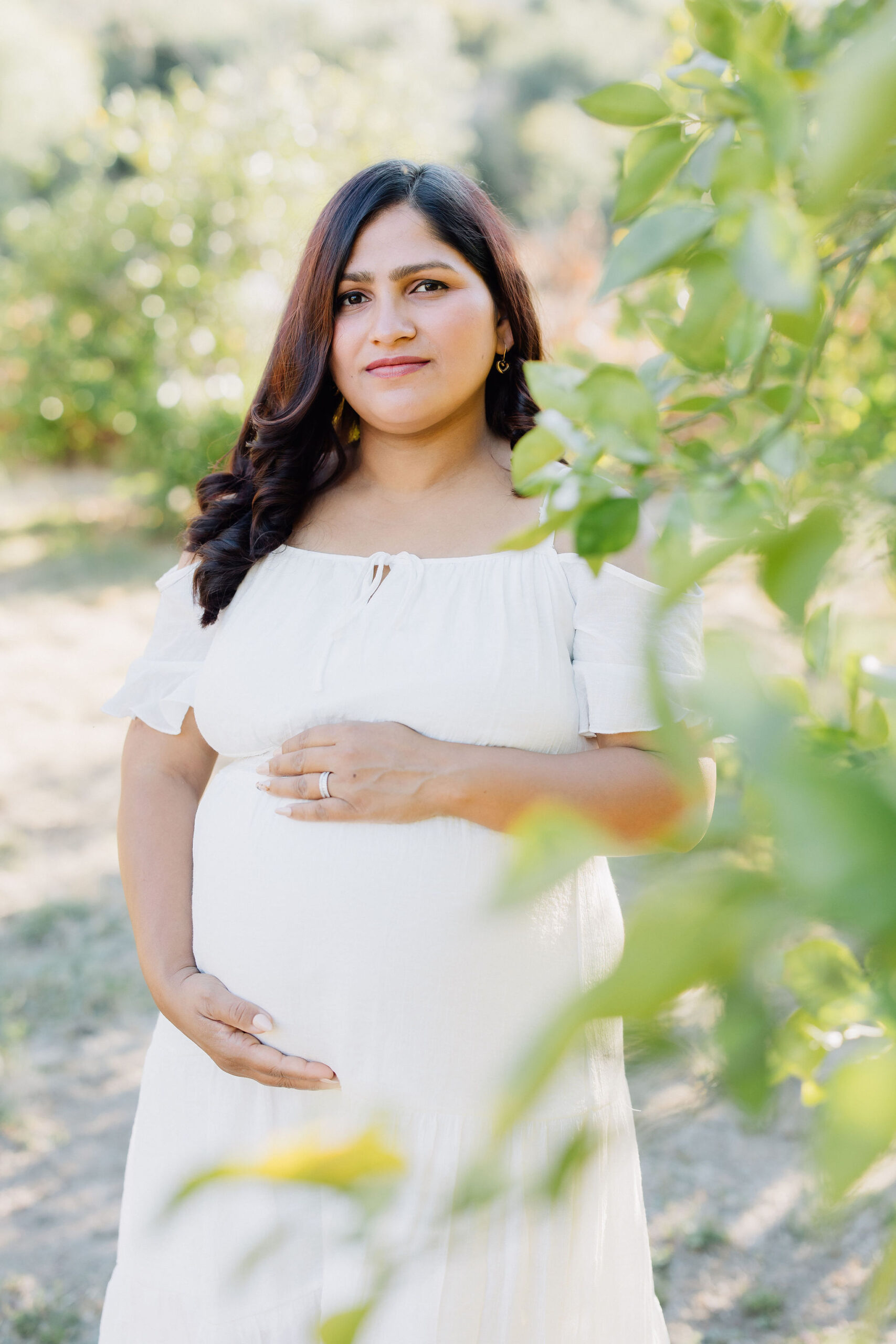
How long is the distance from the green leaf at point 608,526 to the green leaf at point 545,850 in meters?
0.25

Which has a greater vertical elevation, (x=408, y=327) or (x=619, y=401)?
(x=619, y=401)

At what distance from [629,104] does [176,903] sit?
164 cm

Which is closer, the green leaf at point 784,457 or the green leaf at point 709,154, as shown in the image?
the green leaf at point 709,154

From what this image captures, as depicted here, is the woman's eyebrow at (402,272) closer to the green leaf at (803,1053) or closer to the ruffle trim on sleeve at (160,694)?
the ruffle trim on sleeve at (160,694)

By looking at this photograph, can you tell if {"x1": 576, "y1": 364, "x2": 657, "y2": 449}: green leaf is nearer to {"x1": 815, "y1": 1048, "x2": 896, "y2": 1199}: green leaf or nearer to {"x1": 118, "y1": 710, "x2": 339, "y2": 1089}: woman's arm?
{"x1": 815, "y1": 1048, "x2": 896, "y2": 1199}: green leaf

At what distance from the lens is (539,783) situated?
170 cm

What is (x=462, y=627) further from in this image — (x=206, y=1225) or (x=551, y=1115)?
(x=206, y=1225)

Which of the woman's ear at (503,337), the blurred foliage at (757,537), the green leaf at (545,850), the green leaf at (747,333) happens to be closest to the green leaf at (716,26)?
the blurred foliage at (757,537)

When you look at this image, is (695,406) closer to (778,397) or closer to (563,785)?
(778,397)

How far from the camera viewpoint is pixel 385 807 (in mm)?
1710

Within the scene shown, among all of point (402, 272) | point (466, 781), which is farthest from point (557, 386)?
point (402, 272)

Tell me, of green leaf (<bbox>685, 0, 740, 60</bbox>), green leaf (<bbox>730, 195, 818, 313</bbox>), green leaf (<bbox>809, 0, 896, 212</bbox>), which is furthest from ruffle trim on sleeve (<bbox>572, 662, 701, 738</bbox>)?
green leaf (<bbox>809, 0, 896, 212</bbox>)

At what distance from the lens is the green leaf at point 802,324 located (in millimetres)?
510

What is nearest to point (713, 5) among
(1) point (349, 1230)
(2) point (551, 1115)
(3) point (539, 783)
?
(1) point (349, 1230)
